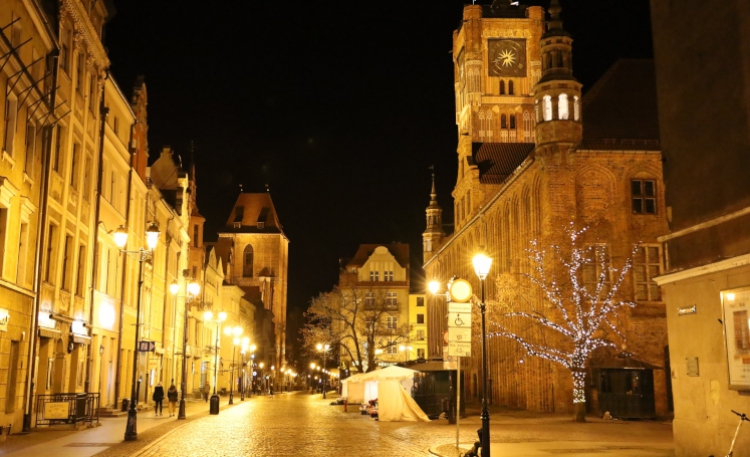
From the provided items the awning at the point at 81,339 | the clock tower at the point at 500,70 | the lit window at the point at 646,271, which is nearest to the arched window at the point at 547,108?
the lit window at the point at 646,271

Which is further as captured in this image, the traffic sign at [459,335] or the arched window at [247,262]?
the arched window at [247,262]

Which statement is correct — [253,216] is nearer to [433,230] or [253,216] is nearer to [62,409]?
[433,230]

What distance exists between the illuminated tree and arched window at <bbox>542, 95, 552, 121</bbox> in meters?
5.65

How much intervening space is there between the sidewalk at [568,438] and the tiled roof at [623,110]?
13.7 meters

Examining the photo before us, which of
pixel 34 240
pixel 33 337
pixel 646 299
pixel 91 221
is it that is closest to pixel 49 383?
pixel 33 337

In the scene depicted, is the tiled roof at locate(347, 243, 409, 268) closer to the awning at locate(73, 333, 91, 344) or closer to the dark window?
the dark window

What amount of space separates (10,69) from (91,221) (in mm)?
11204

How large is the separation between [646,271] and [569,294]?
15.6 feet

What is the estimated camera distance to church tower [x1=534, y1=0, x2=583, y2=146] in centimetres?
3944

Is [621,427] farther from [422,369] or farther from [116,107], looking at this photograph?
[116,107]

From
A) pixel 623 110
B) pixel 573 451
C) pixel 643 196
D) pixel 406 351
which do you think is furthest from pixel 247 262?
pixel 573 451

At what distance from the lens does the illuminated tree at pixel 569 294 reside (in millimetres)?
35531

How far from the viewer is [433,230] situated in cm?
9412

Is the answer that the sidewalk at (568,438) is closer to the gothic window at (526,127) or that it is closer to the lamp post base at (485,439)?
the lamp post base at (485,439)
